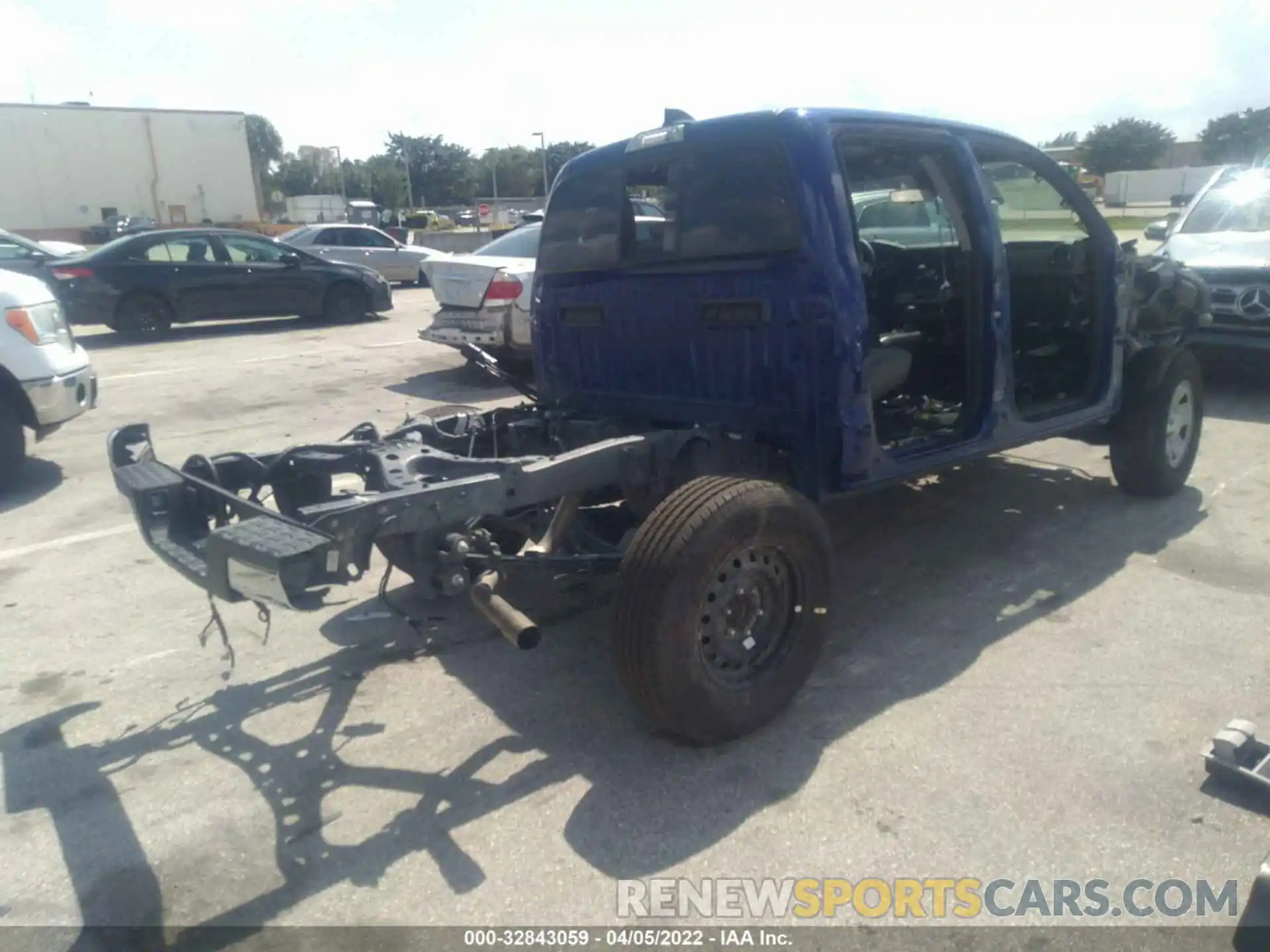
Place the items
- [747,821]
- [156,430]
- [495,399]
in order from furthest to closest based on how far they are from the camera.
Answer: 1. [495,399]
2. [156,430]
3. [747,821]

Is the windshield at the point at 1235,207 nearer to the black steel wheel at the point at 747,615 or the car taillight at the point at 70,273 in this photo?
the black steel wheel at the point at 747,615

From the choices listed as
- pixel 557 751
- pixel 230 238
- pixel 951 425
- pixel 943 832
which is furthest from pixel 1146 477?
pixel 230 238

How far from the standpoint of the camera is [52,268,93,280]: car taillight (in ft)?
46.3

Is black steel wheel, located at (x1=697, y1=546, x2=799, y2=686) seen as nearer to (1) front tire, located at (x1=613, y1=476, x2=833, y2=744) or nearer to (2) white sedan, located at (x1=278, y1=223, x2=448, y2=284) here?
(1) front tire, located at (x1=613, y1=476, x2=833, y2=744)

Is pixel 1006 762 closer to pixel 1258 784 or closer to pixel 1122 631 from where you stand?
pixel 1258 784

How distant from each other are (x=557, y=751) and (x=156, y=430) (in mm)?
6449

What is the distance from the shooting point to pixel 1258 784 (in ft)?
9.82

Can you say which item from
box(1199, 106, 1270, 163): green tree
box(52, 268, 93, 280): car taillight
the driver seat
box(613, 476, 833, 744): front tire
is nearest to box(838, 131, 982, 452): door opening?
the driver seat

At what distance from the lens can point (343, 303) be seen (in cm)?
1628

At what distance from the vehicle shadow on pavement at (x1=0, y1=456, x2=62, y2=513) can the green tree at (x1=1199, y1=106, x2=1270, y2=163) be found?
48613mm

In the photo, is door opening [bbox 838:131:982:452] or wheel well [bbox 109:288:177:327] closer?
door opening [bbox 838:131:982:452]

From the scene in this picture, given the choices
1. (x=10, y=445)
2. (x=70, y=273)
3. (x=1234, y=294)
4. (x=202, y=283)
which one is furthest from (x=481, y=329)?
(x=70, y=273)

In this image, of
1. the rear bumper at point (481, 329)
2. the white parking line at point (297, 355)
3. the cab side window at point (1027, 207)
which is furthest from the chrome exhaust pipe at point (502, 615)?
the white parking line at point (297, 355)

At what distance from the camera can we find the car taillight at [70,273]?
46.3 ft
